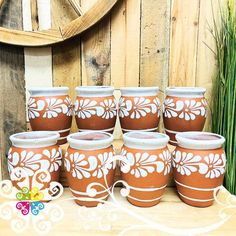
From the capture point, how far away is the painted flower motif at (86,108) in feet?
2.39

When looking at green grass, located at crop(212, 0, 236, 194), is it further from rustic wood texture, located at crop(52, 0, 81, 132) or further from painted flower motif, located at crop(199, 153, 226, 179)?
rustic wood texture, located at crop(52, 0, 81, 132)

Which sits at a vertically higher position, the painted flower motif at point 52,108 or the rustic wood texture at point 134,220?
the painted flower motif at point 52,108

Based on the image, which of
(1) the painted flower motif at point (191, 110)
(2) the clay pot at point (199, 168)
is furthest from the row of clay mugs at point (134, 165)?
(1) the painted flower motif at point (191, 110)

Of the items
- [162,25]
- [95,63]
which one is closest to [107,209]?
[95,63]

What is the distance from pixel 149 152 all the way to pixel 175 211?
0.53 ft

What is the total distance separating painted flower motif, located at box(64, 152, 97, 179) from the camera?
60cm

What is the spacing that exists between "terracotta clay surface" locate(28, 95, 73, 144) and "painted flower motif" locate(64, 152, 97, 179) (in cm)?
17

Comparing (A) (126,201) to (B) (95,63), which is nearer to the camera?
(A) (126,201)

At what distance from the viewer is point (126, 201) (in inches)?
26.4

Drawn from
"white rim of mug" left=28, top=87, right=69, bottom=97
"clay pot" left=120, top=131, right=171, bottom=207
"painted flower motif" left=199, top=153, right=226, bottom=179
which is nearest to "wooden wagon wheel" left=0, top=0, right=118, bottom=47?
"white rim of mug" left=28, top=87, right=69, bottom=97

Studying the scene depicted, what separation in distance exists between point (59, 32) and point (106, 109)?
0.32 m

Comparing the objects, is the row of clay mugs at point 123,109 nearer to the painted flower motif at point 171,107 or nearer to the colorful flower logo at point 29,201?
the painted flower motif at point 171,107

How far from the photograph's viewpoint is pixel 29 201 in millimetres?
644

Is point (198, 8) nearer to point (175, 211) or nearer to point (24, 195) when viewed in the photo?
point (175, 211)
